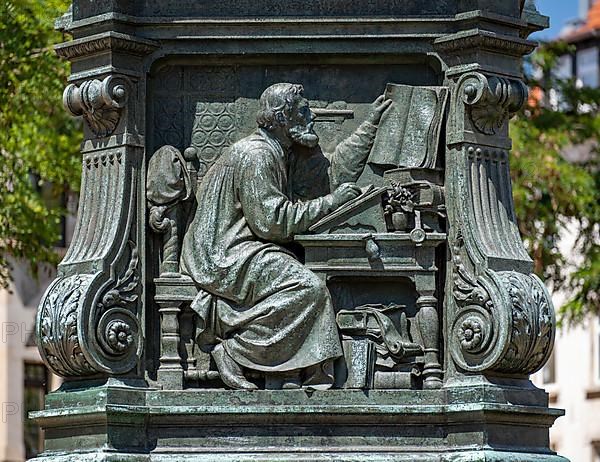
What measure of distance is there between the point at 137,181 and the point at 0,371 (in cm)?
2800

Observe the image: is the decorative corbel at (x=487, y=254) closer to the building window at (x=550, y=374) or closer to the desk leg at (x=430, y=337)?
the desk leg at (x=430, y=337)

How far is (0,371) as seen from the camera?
1618 inches

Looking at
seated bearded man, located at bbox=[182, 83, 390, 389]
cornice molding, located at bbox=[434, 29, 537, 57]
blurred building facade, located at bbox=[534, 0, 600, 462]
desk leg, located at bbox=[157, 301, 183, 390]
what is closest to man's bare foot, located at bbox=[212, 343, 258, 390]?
seated bearded man, located at bbox=[182, 83, 390, 389]

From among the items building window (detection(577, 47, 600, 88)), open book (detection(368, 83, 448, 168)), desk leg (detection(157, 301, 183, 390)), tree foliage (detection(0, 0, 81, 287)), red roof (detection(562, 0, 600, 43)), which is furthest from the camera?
red roof (detection(562, 0, 600, 43))

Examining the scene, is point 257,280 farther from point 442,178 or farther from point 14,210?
point 14,210

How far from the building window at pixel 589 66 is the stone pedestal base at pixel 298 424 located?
3667cm

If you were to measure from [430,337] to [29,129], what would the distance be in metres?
10.8

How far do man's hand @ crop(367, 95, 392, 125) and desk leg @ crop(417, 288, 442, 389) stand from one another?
1142 mm

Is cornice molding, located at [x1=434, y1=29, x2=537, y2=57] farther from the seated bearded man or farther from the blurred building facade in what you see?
the blurred building facade

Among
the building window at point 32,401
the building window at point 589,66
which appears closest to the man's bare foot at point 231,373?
the building window at point 32,401

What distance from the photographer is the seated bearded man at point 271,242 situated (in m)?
13.3

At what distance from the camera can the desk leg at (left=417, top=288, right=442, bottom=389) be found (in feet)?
44.1

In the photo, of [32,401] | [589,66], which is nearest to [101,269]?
[32,401]

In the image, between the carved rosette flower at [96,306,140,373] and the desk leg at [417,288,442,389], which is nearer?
the carved rosette flower at [96,306,140,373]
